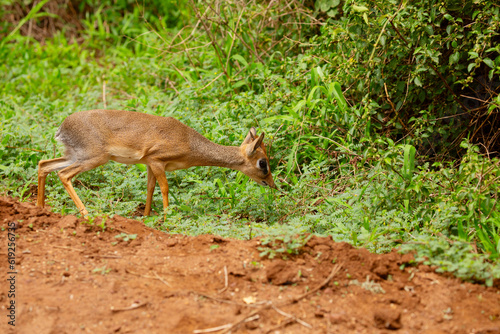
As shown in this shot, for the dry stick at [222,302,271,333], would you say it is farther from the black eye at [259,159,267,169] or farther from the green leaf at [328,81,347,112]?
the green leaf at [328,81,347,112]

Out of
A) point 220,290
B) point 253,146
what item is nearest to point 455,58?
point 253,146

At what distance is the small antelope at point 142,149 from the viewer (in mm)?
5984

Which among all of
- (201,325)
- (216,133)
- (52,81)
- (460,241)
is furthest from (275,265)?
(52,81)

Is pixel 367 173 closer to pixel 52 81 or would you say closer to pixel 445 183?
pixel 445 183

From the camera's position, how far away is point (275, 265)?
12.8 ft

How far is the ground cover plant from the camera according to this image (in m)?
4.79

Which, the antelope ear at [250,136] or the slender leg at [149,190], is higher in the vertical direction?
the antelope ear at [250,136]

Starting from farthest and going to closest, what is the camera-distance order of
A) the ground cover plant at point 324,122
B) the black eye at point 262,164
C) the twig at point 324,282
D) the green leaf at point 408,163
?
the black eye at point 262,164
the green leaf at point 408,163
the ground cover plant at point 324,122
the twig at point 324,282

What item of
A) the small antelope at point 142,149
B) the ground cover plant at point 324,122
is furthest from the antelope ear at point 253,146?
the ground cover plant at point 324,122

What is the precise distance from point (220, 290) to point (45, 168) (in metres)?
3.21

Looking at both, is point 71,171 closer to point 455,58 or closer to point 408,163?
point 408,163

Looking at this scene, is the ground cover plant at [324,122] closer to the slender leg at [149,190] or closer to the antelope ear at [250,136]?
the slender leg at [149,190]

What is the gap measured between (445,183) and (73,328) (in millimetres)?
3667

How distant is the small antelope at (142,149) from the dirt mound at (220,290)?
1513 mm
